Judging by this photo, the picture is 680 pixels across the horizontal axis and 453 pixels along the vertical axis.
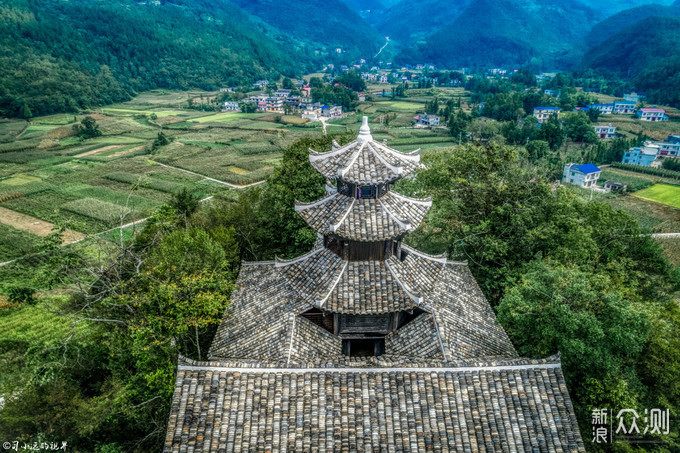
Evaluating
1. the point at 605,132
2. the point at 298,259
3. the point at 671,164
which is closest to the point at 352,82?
the point at 605,132

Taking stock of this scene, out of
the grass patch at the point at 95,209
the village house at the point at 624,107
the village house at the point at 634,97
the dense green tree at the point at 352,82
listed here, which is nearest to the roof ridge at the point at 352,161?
the grass patch at the point at 95,209

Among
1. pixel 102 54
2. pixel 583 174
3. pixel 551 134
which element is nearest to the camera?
pixel 583 174

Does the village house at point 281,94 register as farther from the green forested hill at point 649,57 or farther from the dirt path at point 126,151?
the green forested hill at point 649,57

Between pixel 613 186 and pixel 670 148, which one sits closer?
pixel 613 186

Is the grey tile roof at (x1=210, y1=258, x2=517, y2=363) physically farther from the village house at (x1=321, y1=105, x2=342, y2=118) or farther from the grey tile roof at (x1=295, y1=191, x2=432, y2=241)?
the village house at (x1=321, y1=105, x2=342, y2=118)

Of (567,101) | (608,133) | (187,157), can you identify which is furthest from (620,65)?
(187,157)

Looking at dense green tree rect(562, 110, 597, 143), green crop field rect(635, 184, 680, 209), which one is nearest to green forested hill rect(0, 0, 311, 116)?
dense green tree rect(562, 110, 597, 143)

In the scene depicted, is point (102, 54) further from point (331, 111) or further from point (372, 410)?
point (372, 410)
